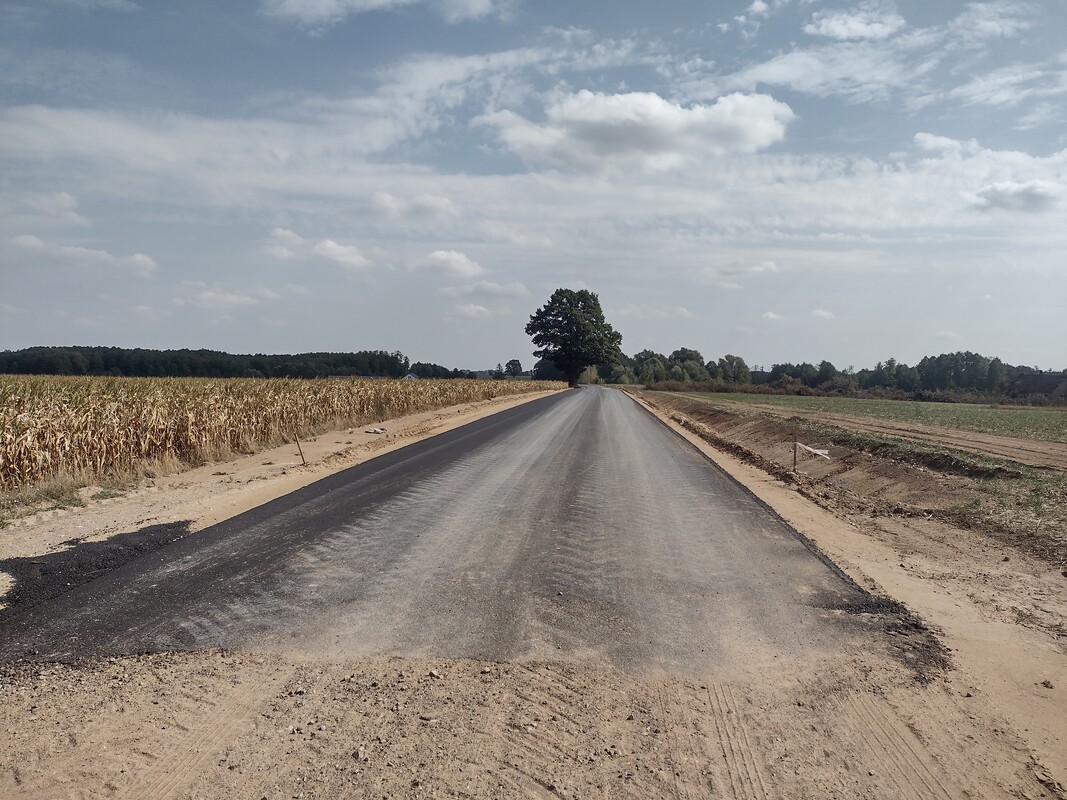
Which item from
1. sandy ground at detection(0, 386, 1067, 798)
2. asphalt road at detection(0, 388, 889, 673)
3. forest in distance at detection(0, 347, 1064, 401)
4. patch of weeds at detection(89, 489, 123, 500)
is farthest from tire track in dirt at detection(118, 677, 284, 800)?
forest in distance at detection(0, 347, 1064, 401)

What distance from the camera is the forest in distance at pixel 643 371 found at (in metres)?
44.6

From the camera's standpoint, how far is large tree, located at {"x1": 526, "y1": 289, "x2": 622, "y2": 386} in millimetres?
112625

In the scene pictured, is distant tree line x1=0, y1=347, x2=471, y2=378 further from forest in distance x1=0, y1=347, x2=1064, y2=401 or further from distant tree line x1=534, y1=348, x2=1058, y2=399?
distant tree line x1=534, y1=348, x2=1058, y2=399

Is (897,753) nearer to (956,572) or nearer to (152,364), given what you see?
(956,572)

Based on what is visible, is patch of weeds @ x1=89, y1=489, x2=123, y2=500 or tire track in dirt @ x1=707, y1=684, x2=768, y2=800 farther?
patch of weeds @ x1=89, y1=489, x2=123, y2=500

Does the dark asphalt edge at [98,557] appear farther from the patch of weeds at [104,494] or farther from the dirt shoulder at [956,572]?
the dirt shoulder at [956,572]

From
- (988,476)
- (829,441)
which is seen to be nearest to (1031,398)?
(829,441)

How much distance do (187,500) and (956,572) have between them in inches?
401

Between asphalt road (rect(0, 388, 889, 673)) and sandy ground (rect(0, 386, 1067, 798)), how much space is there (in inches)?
14.5

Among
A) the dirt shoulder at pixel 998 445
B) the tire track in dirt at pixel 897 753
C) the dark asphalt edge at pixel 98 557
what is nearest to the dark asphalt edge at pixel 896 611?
the tire track in dirt at pixel 897 753

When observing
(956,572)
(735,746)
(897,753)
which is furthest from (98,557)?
(956,572)

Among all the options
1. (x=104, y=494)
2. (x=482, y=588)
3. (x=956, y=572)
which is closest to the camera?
(x=482, y=588)

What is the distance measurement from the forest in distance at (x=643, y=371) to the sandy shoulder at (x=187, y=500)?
15.0m

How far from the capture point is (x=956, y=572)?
7.12m
